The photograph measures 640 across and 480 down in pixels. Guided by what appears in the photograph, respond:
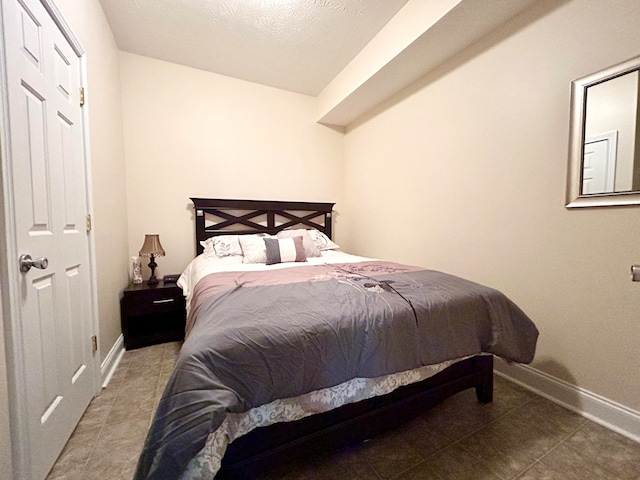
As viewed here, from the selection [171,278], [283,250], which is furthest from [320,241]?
[171,278]

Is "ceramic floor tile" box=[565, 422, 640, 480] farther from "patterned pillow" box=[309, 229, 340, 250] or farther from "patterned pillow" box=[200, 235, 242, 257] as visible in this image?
"patterned pillow" box=[200, 235, 242, 257]

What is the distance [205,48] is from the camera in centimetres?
257

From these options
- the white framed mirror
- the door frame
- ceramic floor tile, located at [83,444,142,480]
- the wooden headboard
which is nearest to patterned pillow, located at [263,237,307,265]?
the wooden headboard

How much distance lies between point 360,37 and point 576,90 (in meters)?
1.75

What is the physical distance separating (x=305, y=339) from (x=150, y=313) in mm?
2041

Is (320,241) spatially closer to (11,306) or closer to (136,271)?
(136,271)

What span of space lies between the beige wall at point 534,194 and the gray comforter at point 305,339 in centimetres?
41

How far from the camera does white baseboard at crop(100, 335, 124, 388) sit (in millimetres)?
1790

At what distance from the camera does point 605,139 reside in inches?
57.1

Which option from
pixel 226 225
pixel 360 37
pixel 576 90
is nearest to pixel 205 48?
pixel 360 37

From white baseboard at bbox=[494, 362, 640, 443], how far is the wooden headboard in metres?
2.41

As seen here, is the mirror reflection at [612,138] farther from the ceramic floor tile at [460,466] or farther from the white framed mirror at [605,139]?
the ceramic floor tile at [460,466]

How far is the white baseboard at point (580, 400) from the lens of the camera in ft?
4.50

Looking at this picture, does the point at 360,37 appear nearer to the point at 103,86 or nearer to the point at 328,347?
the point at 103,86
